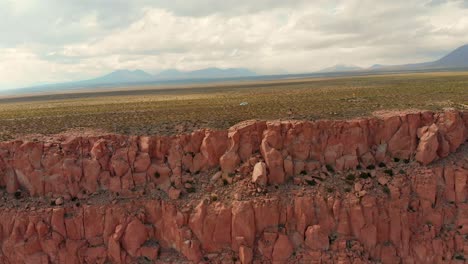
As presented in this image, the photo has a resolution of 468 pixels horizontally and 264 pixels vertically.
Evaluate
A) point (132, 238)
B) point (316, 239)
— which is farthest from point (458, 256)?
point (132, 238)

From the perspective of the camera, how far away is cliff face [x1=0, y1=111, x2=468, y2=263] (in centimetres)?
3045

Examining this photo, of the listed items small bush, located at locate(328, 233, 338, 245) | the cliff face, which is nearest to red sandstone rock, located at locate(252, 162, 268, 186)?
the cliff face

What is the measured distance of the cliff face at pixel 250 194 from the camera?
30453mm

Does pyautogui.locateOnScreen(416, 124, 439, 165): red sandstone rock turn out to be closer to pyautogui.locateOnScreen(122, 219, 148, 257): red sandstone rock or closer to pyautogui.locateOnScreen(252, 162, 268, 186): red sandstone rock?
pyautogui.locateOnScreen(252, 162, 268, 186): red sandstone rock

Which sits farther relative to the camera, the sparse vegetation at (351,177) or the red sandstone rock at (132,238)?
the sparse vegetation at (351,177)

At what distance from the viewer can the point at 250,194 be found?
31.4m

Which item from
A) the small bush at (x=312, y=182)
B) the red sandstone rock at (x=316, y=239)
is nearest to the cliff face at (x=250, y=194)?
the red sandstone rock at (x=316, y=239)

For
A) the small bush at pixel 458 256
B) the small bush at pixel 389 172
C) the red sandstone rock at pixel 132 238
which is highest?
the small bush at pixel 389 172

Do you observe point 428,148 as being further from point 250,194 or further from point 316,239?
point 250,194

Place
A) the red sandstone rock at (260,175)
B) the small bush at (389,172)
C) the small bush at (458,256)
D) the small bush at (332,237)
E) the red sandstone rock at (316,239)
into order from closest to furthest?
the red sandstone rock at (316,239)
the small bush at (332,237)
the small bush at (458,256)
the red sandstone rock at (260,175)
the small bush at (389,172)

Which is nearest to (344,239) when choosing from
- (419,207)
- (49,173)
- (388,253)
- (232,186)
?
(388,253)

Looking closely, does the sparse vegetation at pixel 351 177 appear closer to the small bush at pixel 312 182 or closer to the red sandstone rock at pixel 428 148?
the small bush at pixel 312 182

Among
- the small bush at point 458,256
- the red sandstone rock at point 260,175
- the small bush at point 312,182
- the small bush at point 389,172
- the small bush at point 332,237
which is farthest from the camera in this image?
the small bush at point 389,172

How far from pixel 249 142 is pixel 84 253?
17705mm
